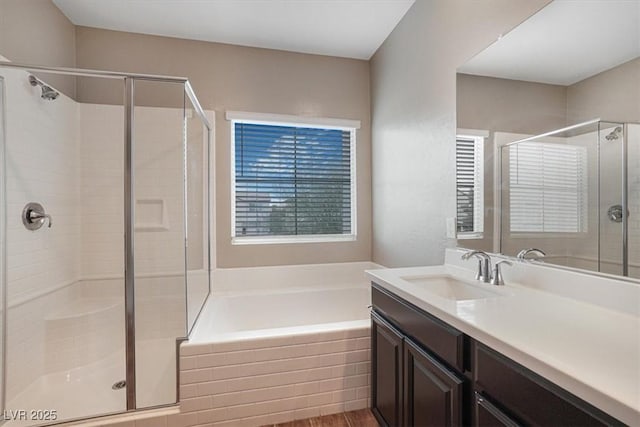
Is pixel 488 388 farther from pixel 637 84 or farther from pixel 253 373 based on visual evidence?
pixel 253 373

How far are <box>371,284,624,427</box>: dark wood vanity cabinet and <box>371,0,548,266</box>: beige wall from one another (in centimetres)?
72

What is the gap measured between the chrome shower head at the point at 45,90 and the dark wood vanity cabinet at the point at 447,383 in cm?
242

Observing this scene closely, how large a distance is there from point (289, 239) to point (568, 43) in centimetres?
220

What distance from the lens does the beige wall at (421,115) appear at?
1619 mm

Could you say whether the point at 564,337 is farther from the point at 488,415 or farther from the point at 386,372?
the point at 386,372

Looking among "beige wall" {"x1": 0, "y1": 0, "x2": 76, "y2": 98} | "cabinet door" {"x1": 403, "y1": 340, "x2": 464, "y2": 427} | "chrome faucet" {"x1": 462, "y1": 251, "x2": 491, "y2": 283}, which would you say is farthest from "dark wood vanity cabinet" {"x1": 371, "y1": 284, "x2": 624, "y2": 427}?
"beige wall" {"x1": 0, "y1": 0, "x2": 76, "y2": 98}

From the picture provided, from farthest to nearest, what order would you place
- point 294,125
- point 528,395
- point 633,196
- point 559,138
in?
point 294,125, point 559,138, point 633,196, point 528,395

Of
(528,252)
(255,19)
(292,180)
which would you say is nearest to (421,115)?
(528,252)

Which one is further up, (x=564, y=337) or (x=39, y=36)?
(x=39, y=36)

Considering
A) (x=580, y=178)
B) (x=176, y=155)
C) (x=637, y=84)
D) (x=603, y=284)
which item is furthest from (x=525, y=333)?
(x=176, y=155)

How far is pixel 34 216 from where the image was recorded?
1.84 m

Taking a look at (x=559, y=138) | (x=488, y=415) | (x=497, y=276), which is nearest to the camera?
(x=488, y=415)

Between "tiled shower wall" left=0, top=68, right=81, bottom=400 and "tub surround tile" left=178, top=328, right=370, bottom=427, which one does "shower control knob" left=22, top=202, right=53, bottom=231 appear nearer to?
"tiled shower wall" left=0, top=68, right=81, bottom=400

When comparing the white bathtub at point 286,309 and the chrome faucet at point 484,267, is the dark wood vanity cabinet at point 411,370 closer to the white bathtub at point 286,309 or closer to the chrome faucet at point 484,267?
the chrome faucet at point 484,267
